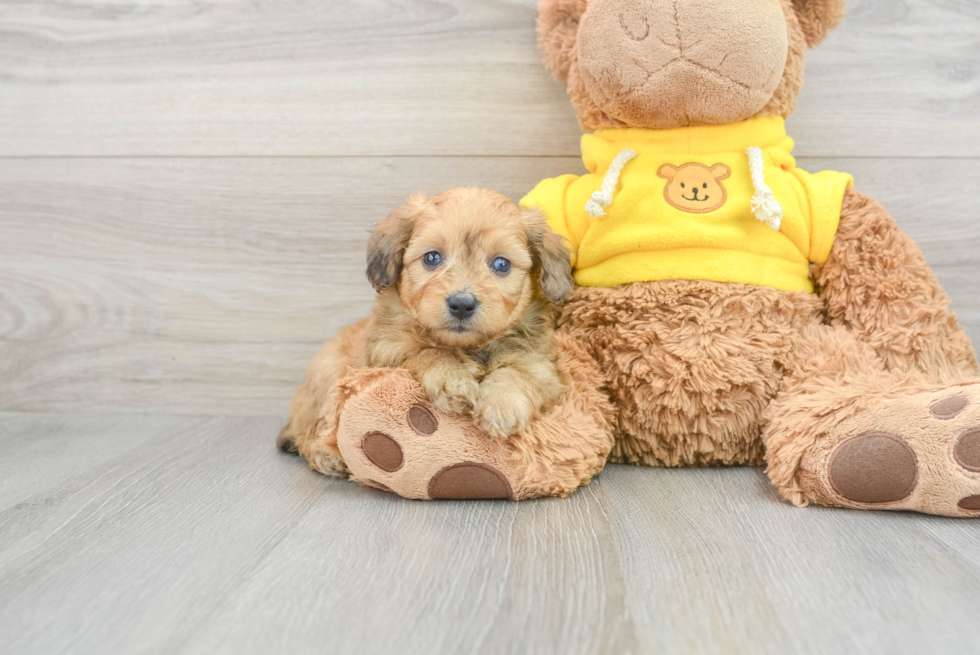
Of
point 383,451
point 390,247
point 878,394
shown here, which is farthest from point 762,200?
point 383,451

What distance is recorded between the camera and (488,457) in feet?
4.68

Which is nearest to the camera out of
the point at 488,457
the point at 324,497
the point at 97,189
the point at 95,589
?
the point at 95,589

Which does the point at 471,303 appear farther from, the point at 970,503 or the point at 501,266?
the point at 970,503

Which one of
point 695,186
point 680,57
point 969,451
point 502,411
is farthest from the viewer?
point 695,186

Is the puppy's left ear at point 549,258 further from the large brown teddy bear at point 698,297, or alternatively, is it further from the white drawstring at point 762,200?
the white drawstring at point 762,200

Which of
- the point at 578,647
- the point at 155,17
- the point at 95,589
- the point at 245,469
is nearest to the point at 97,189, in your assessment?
the point at 155,17

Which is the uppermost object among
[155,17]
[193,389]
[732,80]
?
[155,17]

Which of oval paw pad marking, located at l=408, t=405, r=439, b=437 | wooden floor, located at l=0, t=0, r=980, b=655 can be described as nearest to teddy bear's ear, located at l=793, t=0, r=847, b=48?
wooden floor, located at l=0, t=0, r=980, b=655

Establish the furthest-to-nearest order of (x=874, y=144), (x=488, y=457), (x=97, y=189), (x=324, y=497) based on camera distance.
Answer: (x=97, y=189)
(x=874, y=144)
(x=324, y=497)
(x=488, y=457)

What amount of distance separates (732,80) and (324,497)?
1268mm

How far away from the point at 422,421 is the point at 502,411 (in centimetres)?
17

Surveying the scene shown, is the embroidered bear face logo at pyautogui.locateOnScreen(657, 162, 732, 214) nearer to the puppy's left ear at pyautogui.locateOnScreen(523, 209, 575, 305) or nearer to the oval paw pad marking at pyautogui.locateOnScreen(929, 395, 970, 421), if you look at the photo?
the puppy's left ear at pyautogui.locateOnScreen(523, 209, 575, 305)

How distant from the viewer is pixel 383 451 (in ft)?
4.74

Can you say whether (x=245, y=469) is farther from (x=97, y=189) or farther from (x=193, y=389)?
(x=97, y=189)
